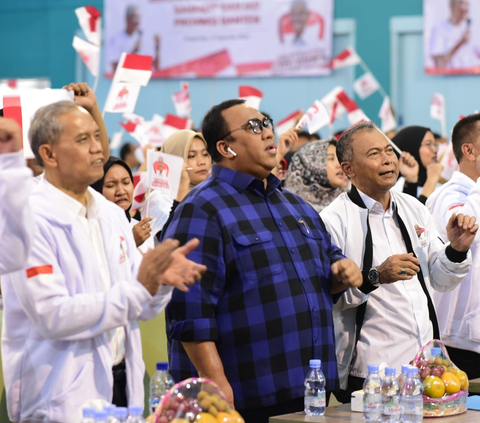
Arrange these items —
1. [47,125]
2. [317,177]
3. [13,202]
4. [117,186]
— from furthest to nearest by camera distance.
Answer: [317,177] → [117,186] → [47,125] → [13,202]

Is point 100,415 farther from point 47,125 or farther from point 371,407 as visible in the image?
point 371,407

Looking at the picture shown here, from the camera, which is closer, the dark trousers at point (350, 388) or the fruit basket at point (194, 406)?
the fruit basket at point (194, 406)

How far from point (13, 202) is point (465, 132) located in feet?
9.05

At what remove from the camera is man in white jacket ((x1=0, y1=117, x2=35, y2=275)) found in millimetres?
2275

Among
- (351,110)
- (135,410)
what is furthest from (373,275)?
(351,110)

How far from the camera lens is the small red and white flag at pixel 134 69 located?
195 inches

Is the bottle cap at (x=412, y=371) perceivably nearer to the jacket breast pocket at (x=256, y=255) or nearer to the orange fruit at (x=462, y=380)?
the orange fruit at (x=462, y=380)

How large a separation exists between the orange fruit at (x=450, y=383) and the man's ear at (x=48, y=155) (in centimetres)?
156

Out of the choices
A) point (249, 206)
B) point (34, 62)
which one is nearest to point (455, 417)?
point (249, 206)

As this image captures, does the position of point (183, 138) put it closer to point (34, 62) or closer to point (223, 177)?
point (223, 177)

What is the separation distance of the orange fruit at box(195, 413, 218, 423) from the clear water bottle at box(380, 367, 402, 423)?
78 centimetres

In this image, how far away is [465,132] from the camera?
4.44m

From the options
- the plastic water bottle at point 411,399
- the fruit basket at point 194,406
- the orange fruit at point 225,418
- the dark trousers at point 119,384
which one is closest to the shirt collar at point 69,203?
the dark trousers at point 119,384

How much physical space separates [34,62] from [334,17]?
4950 millimetres
